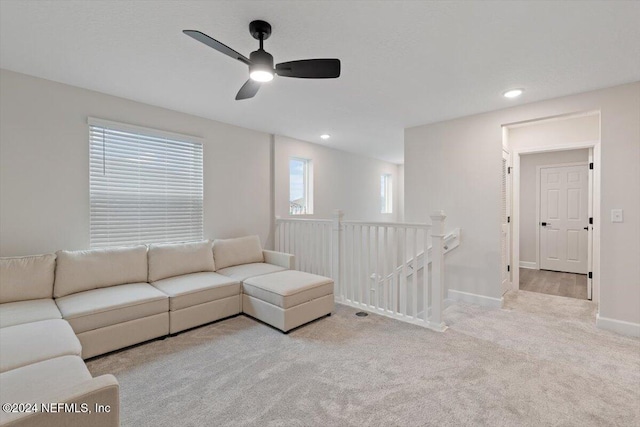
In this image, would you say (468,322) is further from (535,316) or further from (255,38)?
(255,38)

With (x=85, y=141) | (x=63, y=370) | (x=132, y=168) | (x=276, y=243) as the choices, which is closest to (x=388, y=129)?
(x=276, y=243)

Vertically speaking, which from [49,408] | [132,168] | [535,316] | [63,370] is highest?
[132,168]

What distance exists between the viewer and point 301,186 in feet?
17.9

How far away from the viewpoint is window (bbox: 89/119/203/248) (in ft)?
10.2

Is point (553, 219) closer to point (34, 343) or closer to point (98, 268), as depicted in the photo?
point (98, 268)

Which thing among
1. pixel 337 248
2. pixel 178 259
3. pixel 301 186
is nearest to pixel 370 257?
pixel 337 248

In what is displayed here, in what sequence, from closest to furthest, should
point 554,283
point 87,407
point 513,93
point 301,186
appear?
point 87,407, point 513,93, point 554,283, point 301,186

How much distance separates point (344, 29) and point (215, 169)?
8.89 feet

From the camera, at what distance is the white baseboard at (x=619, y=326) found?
2811 millimetres

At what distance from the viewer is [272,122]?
13.5ft

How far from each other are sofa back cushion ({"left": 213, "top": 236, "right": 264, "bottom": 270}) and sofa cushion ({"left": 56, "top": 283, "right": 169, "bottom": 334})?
0.95 metres

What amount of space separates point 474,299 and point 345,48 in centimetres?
333

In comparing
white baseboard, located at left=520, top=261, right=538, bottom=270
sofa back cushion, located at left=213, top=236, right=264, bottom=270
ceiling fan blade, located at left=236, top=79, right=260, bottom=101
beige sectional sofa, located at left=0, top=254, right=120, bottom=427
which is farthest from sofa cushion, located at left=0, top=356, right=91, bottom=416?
white baseboard, located at left=520, top=261, right=538, bottom=270

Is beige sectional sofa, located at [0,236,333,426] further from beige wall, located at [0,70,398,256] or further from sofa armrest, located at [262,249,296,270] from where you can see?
beige wall, located at [0,70,398,256]
